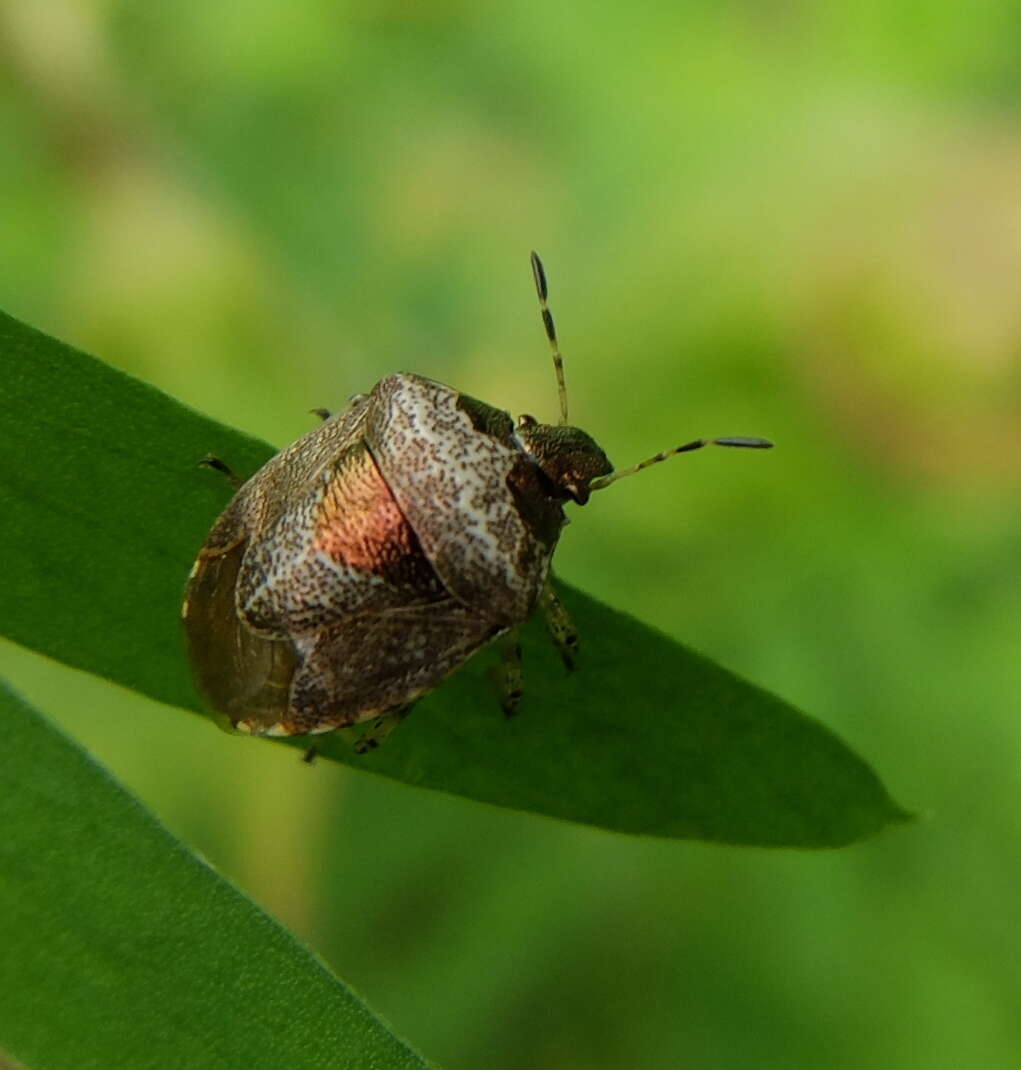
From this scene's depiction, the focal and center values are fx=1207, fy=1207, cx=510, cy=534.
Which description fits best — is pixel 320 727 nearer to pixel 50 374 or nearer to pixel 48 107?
pixel 50 374

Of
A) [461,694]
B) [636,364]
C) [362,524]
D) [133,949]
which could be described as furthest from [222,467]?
[636,364]

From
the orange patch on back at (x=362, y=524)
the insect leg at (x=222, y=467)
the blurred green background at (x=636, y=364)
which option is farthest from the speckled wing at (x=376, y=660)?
the blurred green background at (x=636, y=364)

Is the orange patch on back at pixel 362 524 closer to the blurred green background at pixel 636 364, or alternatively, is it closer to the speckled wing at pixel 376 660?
the speckled wing at pixel 376 660

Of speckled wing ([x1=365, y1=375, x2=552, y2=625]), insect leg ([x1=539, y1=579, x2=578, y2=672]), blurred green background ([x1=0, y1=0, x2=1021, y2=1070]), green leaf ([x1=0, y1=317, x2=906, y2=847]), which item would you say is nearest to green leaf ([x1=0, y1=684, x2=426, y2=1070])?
green leaf ([x1=0, y1=317, x2=906, y2=847])

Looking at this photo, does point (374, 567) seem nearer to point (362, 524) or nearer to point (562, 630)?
point (362, 524)

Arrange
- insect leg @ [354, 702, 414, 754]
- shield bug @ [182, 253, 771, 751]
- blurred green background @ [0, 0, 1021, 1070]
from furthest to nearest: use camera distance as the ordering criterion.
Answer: blurred green background @ [0, 0, 1021, 1070], shield bug @ [182, 253, 771, 751], insect leg @ [354, 702, 414, 754]

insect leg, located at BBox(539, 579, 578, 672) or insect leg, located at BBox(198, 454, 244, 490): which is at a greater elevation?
insect leg, located at BBox(198, 454, 244, 490)

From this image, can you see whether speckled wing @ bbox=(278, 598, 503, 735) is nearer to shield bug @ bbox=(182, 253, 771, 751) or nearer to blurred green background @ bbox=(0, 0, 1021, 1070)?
shield bug @ bbox=(182, 253, 771, 751)
